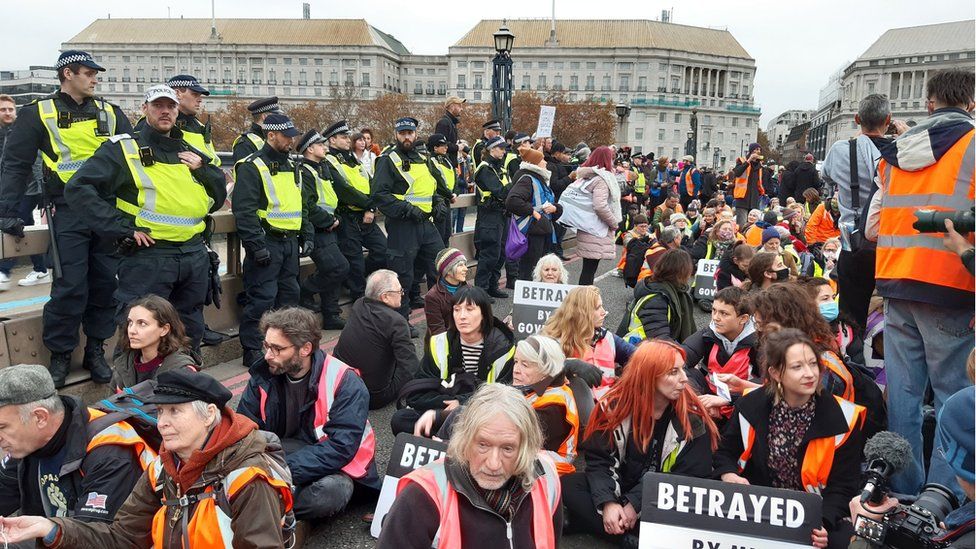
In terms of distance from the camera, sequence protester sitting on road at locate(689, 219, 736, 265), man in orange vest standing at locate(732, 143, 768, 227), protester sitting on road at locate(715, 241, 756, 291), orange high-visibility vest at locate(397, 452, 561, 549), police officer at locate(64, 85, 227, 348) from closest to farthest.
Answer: orange high-visibility vest at locate(397, 452, 561, 549) → police officer at locate(64, 85, 227, 348) → protester sitting on road at locate(715, 241, 756, 291) → protester sitting on road at locate(689, 219, 736, 265) → man in orange vest standing at locate(732, 143, 768, 227)

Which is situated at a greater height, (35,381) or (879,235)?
(879,235)

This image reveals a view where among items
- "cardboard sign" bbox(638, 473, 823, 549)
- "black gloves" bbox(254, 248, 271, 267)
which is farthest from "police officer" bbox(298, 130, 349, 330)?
"cardboard sign" bbox(638, 473, 823, 549)

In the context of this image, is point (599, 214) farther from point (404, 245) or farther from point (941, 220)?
point (941, 220)

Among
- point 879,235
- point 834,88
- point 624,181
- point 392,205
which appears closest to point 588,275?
point 392,205

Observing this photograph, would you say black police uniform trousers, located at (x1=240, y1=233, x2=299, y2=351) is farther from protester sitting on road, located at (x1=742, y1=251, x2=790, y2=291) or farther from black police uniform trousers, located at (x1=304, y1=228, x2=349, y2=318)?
protester sitting on road, located at (x1=742, y1=251, x2=790, y2=291)

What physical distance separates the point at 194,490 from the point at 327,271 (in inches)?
215

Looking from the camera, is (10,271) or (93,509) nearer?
(93,509)

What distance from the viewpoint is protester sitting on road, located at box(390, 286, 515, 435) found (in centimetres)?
543

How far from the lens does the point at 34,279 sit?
6.91 metres

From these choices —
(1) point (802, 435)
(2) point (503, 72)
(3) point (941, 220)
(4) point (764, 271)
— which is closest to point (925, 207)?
(3) point (941, 220)

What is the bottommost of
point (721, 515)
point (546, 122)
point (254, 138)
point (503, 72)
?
point (721, 515)

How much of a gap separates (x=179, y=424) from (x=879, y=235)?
3.74 metres

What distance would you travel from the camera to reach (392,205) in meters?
9.23

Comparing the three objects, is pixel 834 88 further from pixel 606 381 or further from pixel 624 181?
pixel 606 381
